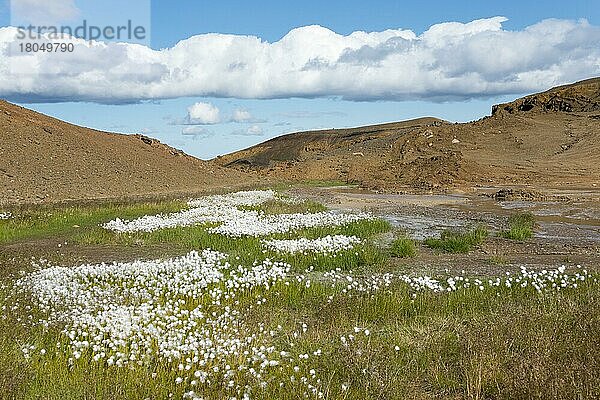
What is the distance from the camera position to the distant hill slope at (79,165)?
3859 centimetres

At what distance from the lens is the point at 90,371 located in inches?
310

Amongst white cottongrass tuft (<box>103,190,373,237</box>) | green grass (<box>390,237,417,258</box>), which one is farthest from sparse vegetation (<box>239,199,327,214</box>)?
green grass (<box>390,237,417,258</box>)

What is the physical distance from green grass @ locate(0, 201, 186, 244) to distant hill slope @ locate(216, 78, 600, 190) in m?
23.4

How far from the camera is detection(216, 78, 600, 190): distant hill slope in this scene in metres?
51.3

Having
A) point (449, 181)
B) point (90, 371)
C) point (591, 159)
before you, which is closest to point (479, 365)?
point (90, 371)

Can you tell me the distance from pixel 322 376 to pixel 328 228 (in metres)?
13.5

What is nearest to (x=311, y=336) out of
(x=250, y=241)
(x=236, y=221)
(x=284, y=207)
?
(x=250, y=241)

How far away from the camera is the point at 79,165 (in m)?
44.9

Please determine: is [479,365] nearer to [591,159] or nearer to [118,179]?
[118,179]

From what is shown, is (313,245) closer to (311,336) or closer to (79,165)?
(311,336)

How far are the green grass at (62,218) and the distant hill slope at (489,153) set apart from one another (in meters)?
23.4

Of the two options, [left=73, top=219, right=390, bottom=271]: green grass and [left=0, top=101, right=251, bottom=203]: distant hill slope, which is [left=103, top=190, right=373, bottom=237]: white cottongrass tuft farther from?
[left=0, top=101, right=251, bottom=203]: distant hill slope

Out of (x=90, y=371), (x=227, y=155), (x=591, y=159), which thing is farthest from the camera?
(x=227, y=155)

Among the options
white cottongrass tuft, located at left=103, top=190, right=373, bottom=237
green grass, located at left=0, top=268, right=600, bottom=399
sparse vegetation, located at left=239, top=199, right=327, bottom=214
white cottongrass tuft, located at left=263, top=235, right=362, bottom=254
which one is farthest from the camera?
sparse vegetation, located at left=239, top=199, right=327, bottom=214
